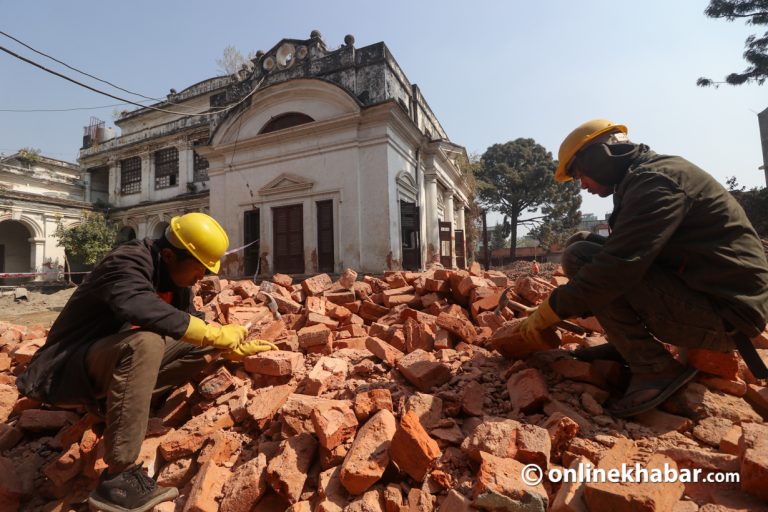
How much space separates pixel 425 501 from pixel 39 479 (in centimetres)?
245

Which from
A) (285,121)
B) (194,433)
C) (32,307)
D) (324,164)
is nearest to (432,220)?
(324,164)

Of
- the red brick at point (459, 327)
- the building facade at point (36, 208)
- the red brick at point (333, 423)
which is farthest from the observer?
the building facade at point (36, 208)

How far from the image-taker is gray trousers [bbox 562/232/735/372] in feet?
6.06

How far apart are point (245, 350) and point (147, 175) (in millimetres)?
19899

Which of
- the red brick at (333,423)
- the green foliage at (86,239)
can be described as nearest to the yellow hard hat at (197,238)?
the red brick at (333,423)

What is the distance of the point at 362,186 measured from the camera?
30.1ft

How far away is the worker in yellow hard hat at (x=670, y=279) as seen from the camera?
1786mm

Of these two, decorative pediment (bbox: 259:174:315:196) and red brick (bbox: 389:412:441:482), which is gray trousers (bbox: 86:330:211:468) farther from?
decorative pediment (bbox: 259:174:315:196)

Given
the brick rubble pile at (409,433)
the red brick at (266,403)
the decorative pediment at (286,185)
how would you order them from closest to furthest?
the brick rubble pile at (409,433) < the red brick at (266,403) < the decorative pediment at (286,185)

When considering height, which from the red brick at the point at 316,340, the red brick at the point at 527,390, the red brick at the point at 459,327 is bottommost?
A: the red brick at the point at 527,390

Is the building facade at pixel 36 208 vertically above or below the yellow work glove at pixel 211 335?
above

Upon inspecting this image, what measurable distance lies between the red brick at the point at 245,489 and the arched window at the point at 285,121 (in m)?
9.10

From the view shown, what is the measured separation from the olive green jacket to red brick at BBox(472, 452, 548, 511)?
0.95 meters

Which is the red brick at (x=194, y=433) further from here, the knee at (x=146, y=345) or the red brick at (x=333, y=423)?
the red brick at (x=333, y=423)
